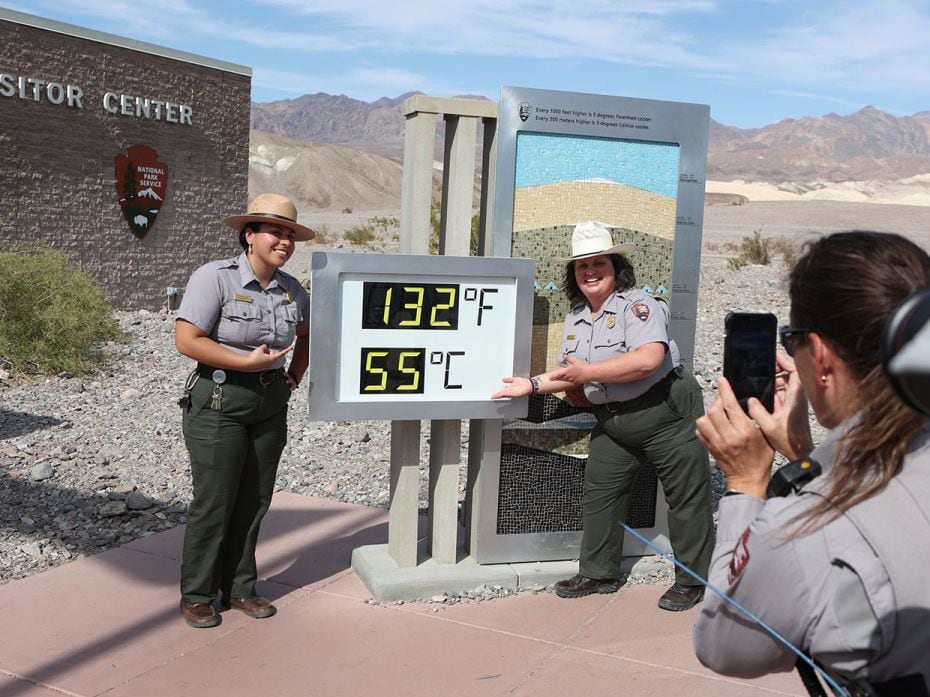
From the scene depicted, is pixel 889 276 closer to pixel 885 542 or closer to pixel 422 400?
pixel 885 542

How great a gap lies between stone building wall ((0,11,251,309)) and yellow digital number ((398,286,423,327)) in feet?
38.2

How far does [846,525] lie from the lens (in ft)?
5.28

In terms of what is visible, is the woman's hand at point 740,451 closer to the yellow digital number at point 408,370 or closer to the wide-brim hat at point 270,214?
the wide-brim hat at point 270,214

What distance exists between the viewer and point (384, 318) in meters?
4.79

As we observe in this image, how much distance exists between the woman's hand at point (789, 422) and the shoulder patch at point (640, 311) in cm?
230

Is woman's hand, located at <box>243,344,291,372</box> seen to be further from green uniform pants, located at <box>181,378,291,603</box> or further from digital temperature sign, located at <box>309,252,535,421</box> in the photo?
digital temperature sign, located at <box>309,252,535,421</box>

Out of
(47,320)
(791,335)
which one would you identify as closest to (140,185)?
(47,320)

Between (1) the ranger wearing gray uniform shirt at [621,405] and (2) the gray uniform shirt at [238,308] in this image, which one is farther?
(1) the ranger wearing gray uniform shirt at [621,405]

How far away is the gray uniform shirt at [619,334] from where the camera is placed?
4586mm

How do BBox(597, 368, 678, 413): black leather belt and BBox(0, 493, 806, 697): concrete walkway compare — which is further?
BBox(597, 368, 678, 413): black leather belt

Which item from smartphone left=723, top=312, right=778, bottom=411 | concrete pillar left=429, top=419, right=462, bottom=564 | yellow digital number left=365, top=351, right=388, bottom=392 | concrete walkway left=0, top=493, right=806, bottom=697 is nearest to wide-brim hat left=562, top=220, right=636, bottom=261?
yellow digital number left=365, top=351, right=388, bottom=392

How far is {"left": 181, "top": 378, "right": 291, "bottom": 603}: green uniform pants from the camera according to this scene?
14.4 ft

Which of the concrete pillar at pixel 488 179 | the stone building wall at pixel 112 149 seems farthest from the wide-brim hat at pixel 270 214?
the stone building wall at pixel 112 149

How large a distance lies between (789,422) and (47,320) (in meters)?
10.6
